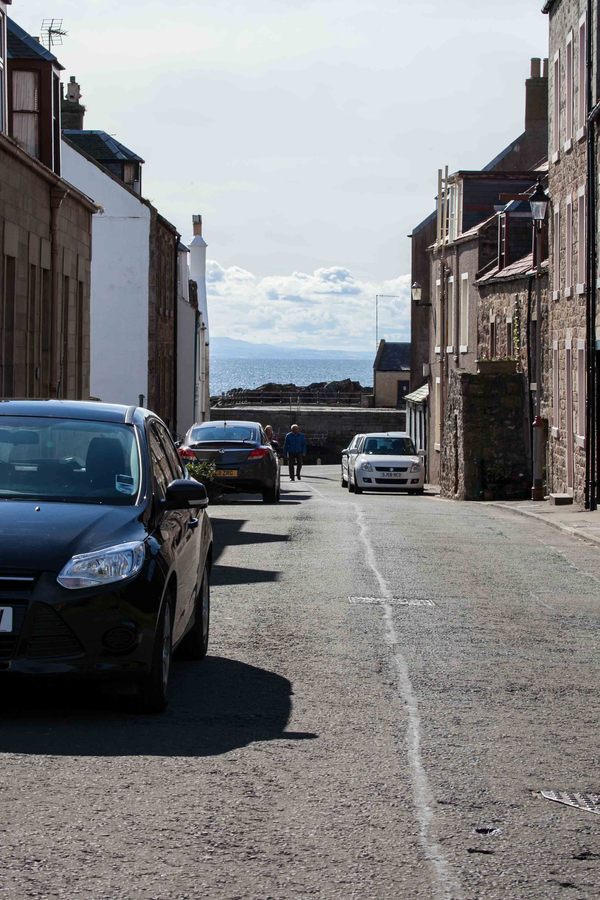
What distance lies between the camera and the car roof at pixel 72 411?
8.81 metres

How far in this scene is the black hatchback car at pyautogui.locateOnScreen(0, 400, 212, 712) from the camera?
718 cm

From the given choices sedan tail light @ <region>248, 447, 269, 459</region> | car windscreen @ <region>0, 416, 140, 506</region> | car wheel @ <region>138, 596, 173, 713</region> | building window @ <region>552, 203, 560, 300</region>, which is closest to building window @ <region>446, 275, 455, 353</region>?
building window @ <region>552, 203, 560, 300</region>

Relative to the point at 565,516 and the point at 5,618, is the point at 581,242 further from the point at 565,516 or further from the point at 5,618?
the point at 5,618

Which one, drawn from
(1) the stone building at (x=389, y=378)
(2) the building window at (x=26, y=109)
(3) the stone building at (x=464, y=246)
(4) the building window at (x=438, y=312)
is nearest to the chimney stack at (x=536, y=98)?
(3) the stone building at (x=464, y=246)

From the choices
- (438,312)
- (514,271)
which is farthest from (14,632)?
(438,312)

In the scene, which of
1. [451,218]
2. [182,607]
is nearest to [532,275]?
[451,218]

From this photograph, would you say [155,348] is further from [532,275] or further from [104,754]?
[104,754]

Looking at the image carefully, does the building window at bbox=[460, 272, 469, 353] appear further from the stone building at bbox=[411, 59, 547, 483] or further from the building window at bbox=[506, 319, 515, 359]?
the building window at bbox=[506, 319, 515, 359]

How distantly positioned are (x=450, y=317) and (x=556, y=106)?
16.9m

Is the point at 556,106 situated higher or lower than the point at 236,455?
higher

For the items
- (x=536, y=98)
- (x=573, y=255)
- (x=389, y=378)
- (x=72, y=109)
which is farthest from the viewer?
(x=389, y=378)

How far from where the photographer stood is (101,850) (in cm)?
523

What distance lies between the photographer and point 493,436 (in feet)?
118

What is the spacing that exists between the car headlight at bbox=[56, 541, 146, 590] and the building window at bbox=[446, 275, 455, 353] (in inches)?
1626
